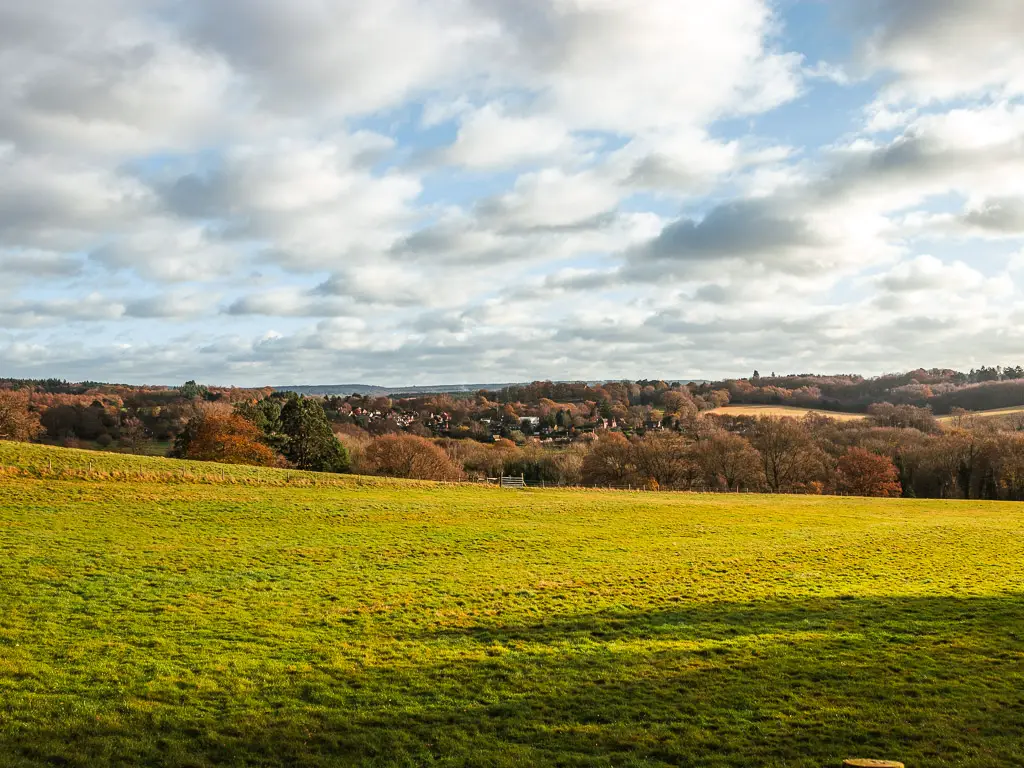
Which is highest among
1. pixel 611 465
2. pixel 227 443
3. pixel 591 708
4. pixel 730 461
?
pixel 227 443

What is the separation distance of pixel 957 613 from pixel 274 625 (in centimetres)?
2123

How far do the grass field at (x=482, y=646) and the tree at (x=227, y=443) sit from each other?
44212 millimetres

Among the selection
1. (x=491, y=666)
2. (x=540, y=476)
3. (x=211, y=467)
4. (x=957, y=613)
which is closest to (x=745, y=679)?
(x=491, y=666)

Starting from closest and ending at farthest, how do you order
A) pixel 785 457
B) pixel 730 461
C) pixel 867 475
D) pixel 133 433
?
1. pixel 730 461
2. pixel 867 475
3. pixel 785 457
4. pixel 133 433

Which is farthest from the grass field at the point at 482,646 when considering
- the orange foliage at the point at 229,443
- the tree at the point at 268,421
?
the tree at the point at 268,421

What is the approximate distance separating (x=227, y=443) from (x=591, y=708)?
78484mm

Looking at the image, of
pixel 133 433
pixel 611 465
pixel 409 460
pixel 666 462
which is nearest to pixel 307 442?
pixel 409 460

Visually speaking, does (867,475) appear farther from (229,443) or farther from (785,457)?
(229,443)

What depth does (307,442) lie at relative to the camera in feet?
313

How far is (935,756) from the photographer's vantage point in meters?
11.2

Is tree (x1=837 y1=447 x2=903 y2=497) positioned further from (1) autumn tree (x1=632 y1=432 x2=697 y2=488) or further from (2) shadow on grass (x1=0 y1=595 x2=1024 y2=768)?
(2) shadow on grass (x1=0 y1=595 x2=1024 y2=768)

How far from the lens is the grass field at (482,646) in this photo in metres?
11.5

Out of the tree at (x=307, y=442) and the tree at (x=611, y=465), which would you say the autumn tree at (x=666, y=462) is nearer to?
the tree at (x=611, y=465)

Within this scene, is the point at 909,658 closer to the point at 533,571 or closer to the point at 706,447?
the point at 533,571
